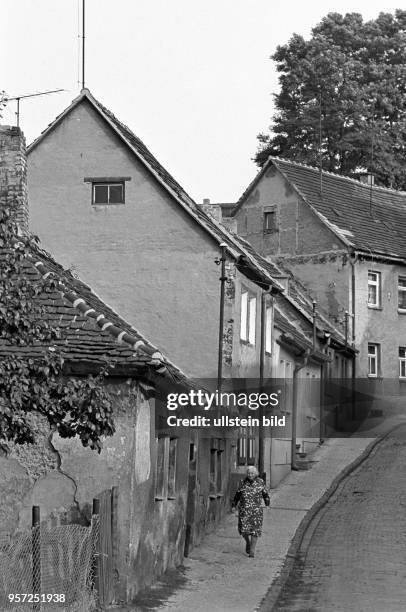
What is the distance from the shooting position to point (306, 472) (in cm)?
3775

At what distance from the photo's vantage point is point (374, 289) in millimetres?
50219

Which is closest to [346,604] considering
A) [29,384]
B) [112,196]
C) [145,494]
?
[145,494]

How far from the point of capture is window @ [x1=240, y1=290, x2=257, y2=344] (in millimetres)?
30516

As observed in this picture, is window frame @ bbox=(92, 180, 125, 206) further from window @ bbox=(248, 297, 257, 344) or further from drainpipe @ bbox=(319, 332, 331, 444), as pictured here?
drainpipe @ bbox=(319, 332, 331, 444)

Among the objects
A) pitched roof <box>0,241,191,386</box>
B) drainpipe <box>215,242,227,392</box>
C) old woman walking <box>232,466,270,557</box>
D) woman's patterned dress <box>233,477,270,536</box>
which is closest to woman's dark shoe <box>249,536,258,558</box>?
old woman walking <box>232,466,270,557</box>

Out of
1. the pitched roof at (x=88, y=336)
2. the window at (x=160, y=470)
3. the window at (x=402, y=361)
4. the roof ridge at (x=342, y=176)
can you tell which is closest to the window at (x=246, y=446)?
the window at (x=160, y=470)

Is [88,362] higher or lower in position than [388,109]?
lower

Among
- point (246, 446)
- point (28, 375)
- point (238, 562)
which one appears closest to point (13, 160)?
point (238, 562)

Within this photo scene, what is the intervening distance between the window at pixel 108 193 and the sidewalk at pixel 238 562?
295 inches

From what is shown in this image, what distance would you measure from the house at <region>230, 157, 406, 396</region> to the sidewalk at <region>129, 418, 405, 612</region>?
12470 mm

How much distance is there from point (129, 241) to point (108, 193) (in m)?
1.25

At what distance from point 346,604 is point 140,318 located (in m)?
11.6

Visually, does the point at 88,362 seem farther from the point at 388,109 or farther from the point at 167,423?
the point at 388,109

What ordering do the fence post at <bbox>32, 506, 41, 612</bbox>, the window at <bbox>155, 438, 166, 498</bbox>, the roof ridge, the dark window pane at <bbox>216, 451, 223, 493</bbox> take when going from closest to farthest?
the fence post at <bbox>32, 506, 41, 612</bbox>
the window at <bbox>155, 438, 166, 498</bbox>
the dark window pane at <bbox>216, 451, 223, 493</bbox>
the roof ridge
